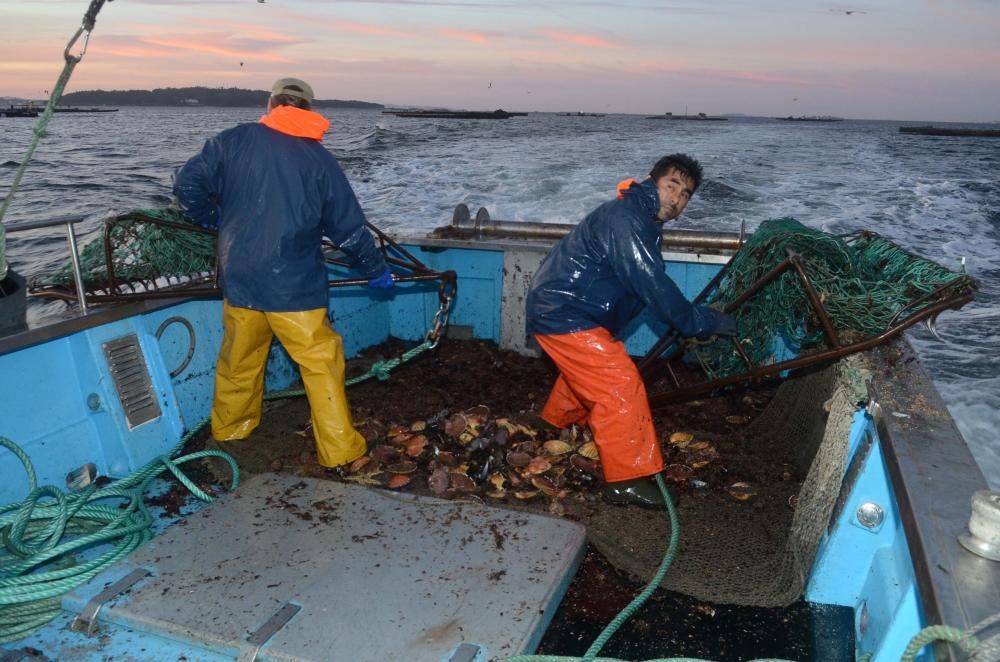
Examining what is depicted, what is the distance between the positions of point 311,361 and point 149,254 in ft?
4.02

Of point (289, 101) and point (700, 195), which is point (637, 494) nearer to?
point (289, 101)

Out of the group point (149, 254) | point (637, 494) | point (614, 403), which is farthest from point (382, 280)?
point (637, 494)

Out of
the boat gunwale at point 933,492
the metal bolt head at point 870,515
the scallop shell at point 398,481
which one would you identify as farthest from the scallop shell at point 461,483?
the boat gunwale at point 933,492

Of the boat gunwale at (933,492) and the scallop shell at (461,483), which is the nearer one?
the boat gunwale at (933,492)

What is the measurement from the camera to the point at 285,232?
3109mm

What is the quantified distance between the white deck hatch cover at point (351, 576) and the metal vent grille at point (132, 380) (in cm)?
91

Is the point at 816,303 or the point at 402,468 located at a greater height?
the point at 816,303

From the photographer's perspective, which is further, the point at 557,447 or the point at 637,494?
the point at 557,447

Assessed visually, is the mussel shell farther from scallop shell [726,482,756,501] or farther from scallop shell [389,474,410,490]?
scallop shell [726,482,756,501]

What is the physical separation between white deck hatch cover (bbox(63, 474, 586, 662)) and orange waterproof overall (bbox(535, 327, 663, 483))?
66cm

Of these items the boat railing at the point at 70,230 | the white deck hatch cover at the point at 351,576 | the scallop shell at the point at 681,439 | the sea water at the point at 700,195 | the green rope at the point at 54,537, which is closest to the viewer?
the white deck hatch cover at the point at 351,576

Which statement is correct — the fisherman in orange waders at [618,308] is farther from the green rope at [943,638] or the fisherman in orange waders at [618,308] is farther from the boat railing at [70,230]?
the boat railing at [70,230]

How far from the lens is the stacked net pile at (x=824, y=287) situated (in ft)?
9.24

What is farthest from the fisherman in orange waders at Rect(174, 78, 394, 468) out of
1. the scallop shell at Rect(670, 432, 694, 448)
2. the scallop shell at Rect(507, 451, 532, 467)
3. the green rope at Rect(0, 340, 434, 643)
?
the scallop shell at Rect(670, 432, 694, 448)
